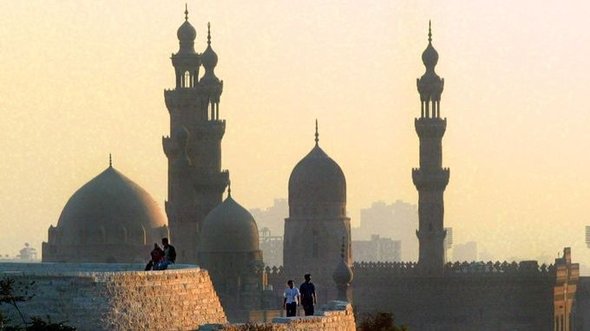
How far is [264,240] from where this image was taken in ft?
613

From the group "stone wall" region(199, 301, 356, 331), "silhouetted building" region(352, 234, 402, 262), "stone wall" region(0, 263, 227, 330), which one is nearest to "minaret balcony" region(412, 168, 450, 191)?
"stone wall" region(199, 301, 356, 331)

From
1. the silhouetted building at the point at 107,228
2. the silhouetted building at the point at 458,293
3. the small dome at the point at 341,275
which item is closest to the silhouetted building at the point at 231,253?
the silhouetted building at the point at 107,228

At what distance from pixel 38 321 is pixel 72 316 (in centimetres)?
49

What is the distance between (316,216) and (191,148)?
9.92 meters

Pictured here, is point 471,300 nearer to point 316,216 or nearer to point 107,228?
point 316,216

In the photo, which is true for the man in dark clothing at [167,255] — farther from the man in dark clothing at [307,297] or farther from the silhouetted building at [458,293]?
the silhouetted building at [458,293]

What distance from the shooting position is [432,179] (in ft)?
303

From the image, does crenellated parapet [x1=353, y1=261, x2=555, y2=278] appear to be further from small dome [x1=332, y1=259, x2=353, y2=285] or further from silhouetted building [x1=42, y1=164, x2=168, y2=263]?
small dome [x1=332, y1=259, x2=353, y2=285]

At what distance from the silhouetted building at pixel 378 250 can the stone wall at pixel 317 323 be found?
152 metres

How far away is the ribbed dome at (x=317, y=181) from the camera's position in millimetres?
98562

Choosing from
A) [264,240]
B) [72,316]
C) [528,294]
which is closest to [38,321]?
[72,316]

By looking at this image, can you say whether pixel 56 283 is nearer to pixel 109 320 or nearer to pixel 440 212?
pixel 109 320

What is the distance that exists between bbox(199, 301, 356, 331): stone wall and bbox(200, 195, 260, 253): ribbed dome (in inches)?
2216

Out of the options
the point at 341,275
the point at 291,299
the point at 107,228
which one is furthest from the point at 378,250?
the point at 291,299
